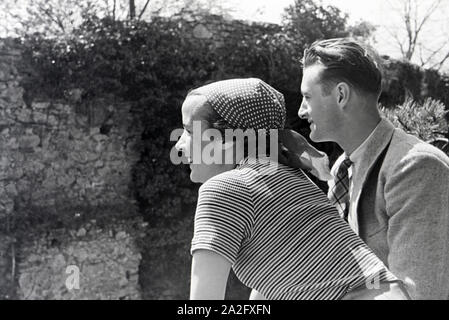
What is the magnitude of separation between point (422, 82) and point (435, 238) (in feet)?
26.9

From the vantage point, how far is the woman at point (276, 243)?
1.25m

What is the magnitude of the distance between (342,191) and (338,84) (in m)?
0.38

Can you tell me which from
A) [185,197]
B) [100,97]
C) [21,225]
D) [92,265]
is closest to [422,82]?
[185,197]

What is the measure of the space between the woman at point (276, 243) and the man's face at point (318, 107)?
511 millimetres

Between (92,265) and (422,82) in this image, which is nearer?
(92,265)

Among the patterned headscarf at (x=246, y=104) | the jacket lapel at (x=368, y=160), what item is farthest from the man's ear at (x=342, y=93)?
the patterned headscarf at (x=246, y=104)

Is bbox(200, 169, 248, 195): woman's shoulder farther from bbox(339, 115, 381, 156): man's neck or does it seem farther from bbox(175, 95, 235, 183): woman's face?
bbox(339, 115, 381, 156): man's neck

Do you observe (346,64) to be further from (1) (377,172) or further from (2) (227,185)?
(2) (227,185)

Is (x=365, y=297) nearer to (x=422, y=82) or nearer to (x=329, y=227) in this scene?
(x=329, y=227)

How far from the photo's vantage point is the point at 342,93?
73.0 inches

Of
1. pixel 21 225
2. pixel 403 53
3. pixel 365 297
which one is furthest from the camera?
pixel 403 53

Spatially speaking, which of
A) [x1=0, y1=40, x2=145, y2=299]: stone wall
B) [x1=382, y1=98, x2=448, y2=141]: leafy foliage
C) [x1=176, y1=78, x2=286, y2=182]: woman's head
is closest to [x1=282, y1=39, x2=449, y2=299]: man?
[x1=176, y1=78, x2=286, y2=182]: woman's head

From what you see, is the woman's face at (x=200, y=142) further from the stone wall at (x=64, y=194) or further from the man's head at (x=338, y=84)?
the stone wall at (x=64, y=194)
